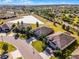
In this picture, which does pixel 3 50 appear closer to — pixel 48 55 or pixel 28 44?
pixel 28 44

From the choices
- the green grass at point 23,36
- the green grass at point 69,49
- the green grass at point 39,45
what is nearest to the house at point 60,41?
the green grass at point 69,49

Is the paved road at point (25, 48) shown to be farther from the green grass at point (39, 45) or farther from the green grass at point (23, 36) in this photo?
the green grass at point (23, 36)

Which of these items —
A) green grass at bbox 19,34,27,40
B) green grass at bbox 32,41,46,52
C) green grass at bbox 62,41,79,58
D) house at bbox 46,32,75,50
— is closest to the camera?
green grass at bbox 62,41,79,58

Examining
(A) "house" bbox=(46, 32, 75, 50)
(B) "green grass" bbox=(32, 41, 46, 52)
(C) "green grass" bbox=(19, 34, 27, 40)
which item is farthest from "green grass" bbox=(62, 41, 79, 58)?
(C) "green grass" bbox=(19, 34, 27, 40)

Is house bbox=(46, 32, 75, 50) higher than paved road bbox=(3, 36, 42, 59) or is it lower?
higher

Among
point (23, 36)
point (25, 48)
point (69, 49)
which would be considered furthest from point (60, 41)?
point (23, 36)

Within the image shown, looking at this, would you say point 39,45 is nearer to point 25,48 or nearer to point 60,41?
point 25,48

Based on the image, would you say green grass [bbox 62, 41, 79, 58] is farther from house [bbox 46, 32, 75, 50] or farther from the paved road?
the paved road

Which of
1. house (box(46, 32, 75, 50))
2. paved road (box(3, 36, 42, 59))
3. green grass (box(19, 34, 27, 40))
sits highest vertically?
house (box(46, 32, 75, 50))
